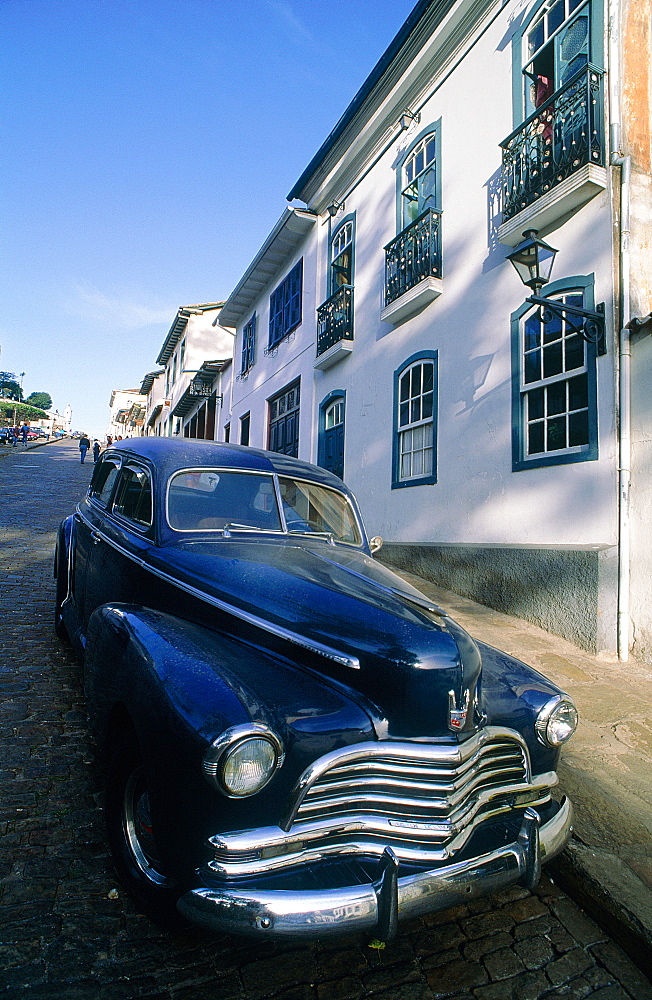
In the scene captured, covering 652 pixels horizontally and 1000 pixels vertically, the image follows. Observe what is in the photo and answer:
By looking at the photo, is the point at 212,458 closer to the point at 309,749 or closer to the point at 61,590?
the point at 309,749

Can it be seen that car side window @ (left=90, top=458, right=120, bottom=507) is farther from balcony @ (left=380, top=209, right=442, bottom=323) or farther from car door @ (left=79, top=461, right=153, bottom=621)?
balcony @ (left=380, top=209, right=442, bottom=323)

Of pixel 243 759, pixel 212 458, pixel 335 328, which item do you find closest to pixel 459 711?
pixel 243 759

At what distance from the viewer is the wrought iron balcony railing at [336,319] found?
Result: 36.4 feet

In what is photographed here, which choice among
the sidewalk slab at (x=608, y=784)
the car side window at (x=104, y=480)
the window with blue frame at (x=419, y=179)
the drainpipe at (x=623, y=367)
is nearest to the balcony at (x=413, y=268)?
the window with blue frame at (x=419, y=179)

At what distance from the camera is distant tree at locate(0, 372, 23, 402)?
338 ft

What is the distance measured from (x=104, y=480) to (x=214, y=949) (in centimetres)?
328

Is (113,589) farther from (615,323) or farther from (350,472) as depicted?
(350,472)

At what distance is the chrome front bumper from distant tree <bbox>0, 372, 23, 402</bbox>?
11517 centimetres

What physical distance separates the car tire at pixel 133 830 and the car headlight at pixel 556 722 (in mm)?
1475

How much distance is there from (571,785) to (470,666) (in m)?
1.45

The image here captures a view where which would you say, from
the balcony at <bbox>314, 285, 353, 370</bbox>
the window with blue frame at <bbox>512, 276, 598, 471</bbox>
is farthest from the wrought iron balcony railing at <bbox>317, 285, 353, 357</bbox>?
the window with blue frame at <bbox>512, 276, 598, 471</bbox>

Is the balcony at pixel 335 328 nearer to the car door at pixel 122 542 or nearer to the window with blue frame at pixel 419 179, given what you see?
the window with blue frame at pixel 419 179

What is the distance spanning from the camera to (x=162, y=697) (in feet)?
6.52

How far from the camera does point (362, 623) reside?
7.41ft
